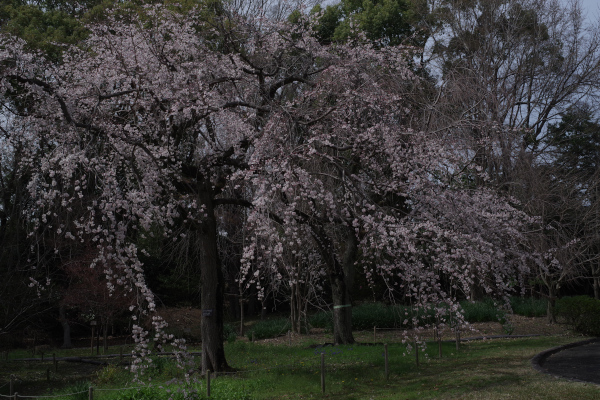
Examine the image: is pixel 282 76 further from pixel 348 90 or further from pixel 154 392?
pixel 154 392

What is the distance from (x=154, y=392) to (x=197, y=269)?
12644 mm

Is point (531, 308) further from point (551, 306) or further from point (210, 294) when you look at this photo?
point (210, 294)

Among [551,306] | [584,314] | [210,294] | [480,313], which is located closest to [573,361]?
[584,314]

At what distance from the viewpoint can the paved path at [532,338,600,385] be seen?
8.68 metres

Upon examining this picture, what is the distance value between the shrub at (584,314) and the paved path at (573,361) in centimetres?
153

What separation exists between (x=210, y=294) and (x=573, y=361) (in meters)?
7.26

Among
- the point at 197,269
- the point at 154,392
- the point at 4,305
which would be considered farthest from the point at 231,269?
the point at 154,392

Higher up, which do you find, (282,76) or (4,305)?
(282,76)

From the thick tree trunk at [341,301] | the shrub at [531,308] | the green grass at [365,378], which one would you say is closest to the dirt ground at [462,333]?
the shrub at [531,308]

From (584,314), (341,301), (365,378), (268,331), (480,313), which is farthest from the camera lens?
(480,313)

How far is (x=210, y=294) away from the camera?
30.7 feet

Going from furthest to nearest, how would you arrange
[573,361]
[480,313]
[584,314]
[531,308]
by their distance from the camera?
[531,308] < [480,313] < [584,314] < [573,361]

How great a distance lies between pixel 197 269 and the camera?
781 inches

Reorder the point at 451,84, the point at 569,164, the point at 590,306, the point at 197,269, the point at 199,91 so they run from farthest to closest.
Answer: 1. the point at 569,164
2. the point at 197,269
3. the point at 590,306
4. the point at 451,84
5. the point at 199,91
